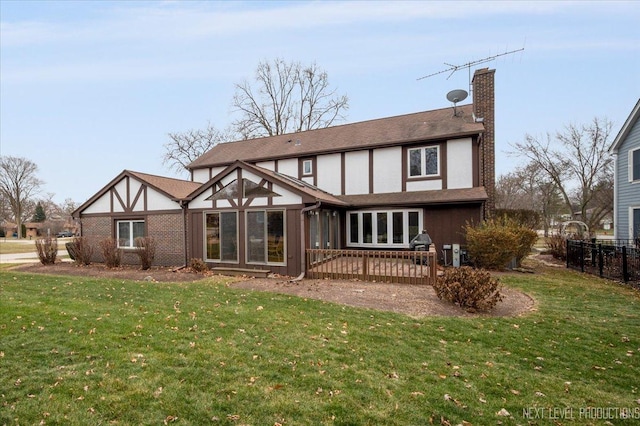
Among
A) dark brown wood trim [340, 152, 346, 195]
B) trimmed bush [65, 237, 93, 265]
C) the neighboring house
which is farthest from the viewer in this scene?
dark brown wood trim [340, 152, 346, 195]

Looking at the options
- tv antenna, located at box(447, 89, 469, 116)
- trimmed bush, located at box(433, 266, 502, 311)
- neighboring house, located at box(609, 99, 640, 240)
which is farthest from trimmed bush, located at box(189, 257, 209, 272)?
neighboring house, located at box(609, 99, 640, 240)

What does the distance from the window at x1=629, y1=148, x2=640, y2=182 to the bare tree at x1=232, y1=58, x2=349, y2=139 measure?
72.1 feet

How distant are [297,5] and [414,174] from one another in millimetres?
8689

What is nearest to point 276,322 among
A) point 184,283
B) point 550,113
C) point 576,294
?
point 184,283

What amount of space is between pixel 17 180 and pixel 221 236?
6290 centimetres

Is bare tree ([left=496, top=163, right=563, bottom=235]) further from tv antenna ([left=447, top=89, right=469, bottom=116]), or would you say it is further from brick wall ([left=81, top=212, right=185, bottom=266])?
brick wall ([left=81, top=212, right=185, bottom=266])

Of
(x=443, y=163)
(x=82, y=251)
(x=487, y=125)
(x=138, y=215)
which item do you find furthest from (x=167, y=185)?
(x=487, y=125)

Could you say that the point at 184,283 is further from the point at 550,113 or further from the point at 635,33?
the point at 550,113

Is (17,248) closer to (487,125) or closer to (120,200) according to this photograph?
(120,200)

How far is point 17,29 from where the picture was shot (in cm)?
1200

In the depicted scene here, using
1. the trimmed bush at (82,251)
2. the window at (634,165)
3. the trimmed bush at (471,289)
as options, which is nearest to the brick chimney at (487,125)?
the window at (634,165)

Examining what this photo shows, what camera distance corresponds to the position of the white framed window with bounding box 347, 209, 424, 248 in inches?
572

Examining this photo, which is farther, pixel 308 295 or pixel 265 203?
pixel 265 203

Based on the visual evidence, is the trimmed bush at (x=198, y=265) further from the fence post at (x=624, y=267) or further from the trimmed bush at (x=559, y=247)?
the trimmed bush at (x=559, y=247)
